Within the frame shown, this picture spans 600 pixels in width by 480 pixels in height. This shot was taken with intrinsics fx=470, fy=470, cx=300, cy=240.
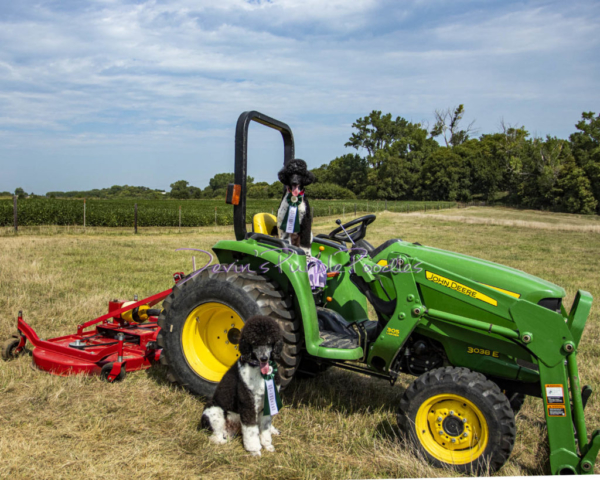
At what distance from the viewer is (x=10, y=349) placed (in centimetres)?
450

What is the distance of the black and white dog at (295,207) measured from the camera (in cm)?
387

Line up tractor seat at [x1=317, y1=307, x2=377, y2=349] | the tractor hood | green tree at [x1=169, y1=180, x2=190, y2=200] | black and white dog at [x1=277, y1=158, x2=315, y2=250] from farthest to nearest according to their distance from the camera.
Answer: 1. green tree at [x1=169, y1=180, x2=190, y2=200]
2. black and white dog at [x1=277, y1=158, x2=315, y2=250]
3. tractor seat at [x1=317, y1=307, x2=377, y2=349]
4. the tractor hood

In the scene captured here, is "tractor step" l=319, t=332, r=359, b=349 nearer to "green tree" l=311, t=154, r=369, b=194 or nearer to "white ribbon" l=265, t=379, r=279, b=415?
"white ribbon" l=265, t=379, r=279, b=415

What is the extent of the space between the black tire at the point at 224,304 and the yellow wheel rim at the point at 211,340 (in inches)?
1.7

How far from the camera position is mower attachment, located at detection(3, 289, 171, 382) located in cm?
411

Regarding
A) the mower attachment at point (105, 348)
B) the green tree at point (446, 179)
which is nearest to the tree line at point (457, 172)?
the green tree at point (446, 179)

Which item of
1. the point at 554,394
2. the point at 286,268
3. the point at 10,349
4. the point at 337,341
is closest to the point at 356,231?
the point at 286,268

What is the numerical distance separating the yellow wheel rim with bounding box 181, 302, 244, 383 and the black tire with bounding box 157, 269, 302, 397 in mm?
44

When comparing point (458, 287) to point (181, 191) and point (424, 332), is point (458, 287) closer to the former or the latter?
Answer: point (424, 332)

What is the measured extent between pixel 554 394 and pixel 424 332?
813mm

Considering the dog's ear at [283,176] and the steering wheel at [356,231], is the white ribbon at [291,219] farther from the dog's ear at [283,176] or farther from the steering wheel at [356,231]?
the steering wheel at [356,231]

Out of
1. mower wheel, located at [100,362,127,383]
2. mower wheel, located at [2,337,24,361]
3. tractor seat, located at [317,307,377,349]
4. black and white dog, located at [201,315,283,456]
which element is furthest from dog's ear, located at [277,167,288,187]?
mower wheel, located at [2,337,24,361]

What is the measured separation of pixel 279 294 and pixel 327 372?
1.51 m

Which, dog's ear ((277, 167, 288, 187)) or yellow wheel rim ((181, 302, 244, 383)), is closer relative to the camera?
yellow wheel rim ((181, 302, 244, 383))
